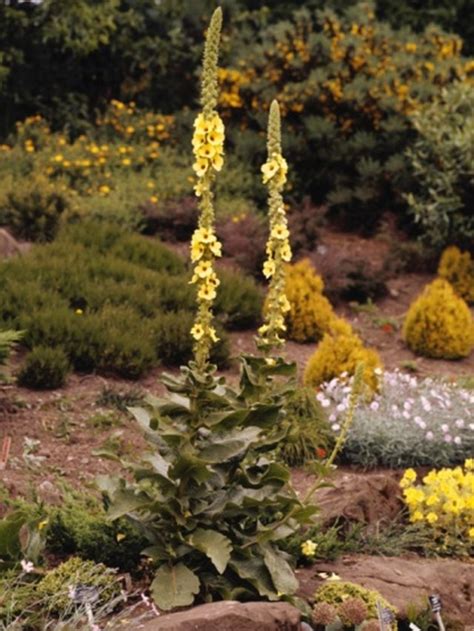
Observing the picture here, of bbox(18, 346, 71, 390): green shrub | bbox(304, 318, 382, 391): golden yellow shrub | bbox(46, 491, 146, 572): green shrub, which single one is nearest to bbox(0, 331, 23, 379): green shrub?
bbox(18, 346, 71, 390): green shrub

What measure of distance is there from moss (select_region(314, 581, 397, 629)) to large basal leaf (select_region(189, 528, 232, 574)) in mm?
488

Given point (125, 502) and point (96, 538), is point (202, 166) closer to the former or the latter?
point (125, 502)

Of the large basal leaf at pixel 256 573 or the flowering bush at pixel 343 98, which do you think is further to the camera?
the flowering bush at pixel 343 98

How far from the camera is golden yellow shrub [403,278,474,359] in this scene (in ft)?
29.6

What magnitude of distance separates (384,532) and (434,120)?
6690 millimetres

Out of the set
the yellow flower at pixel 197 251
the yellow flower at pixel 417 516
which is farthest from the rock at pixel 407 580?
the yellow flower at pixel 197 251

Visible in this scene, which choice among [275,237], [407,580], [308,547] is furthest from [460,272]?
[275,237]

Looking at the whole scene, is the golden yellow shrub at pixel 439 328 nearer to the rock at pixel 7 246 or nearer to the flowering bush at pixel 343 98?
the flowering bush at pixel 343 98

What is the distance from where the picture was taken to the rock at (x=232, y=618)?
3.95 metres

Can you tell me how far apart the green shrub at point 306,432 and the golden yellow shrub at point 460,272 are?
375cm

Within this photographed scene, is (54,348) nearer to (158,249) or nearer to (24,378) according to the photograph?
(24,378)

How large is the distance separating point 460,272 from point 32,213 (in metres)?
3.67

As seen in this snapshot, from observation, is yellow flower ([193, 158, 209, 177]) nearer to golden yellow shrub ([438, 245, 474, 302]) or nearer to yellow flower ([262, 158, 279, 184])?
yellow flower ([262, 158, 279, 184])

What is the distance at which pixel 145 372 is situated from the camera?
307 inches
